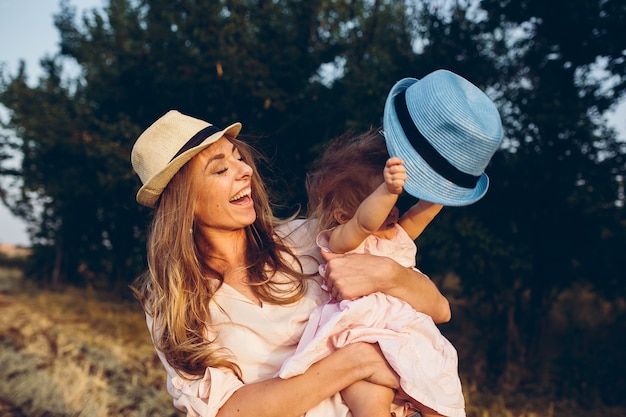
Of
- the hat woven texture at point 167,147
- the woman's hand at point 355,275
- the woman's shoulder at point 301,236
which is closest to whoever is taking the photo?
the woman's hand at point 355,275

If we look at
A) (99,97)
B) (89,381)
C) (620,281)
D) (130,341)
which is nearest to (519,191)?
(620,281)

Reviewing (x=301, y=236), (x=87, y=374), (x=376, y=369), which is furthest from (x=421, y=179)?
(x=87, y=374)

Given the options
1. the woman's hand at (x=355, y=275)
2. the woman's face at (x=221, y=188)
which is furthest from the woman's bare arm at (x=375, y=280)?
the woman's face at (x=221, y=188)

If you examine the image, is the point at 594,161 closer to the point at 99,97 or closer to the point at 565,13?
the point at 565,13

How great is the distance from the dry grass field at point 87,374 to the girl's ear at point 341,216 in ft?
7.25

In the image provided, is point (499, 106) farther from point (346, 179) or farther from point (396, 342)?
point (396, 342)

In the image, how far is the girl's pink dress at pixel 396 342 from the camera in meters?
2.00

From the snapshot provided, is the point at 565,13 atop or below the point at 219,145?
below

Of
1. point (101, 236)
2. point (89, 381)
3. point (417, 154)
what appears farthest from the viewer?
point (101, 236)

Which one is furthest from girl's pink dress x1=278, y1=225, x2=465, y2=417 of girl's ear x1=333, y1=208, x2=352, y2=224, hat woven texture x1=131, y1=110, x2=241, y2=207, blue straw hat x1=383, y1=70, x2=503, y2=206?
hat woven texture x1=131, y1=110, x2=241, y2=207

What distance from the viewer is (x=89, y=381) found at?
5863 mm

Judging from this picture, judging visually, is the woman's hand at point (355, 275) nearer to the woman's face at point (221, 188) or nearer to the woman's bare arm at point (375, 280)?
the woman's bare arm at point (375, 280)

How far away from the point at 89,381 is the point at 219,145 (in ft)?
14.7

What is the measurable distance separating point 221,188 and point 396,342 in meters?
1.06
